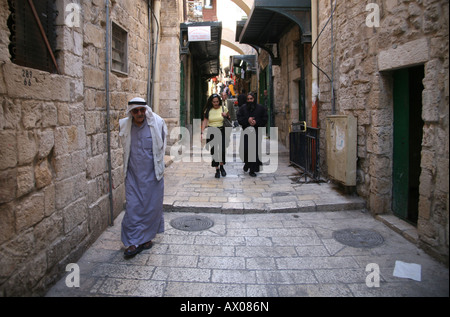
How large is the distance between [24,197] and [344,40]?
4.95 metres

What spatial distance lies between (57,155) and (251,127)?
14.9 feet

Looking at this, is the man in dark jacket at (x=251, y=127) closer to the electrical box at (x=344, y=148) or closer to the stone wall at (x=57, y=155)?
the electrical box at (x=344, y=148)

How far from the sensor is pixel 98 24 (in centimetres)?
423

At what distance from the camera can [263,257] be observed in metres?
3.62

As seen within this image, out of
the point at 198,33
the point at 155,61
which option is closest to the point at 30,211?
the point at 155,61

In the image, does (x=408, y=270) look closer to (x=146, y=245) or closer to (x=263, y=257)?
(x=263, y=257)

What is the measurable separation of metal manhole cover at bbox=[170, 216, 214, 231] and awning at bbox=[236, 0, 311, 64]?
4.56 m

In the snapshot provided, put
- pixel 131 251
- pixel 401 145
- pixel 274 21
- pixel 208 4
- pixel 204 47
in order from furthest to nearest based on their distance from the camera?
pixel 208 4, pixel 204 47, pixel 274 21, pixel 401 145, pixel 131 251

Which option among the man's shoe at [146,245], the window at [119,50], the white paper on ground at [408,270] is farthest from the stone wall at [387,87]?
the window at [119,50]

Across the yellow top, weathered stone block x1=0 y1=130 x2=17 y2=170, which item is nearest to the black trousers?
the yellow top

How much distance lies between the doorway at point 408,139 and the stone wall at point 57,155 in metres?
3.68

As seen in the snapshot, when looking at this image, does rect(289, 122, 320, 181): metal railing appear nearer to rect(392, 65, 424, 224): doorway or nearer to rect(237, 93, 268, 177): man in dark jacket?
rect(237, 93, 268, 177): man in dark jacket

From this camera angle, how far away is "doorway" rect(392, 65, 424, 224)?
4270 mm

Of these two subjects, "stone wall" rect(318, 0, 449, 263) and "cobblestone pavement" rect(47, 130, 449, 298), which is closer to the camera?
"cobblestone pavement" rect(47, 130, 449, 298)
